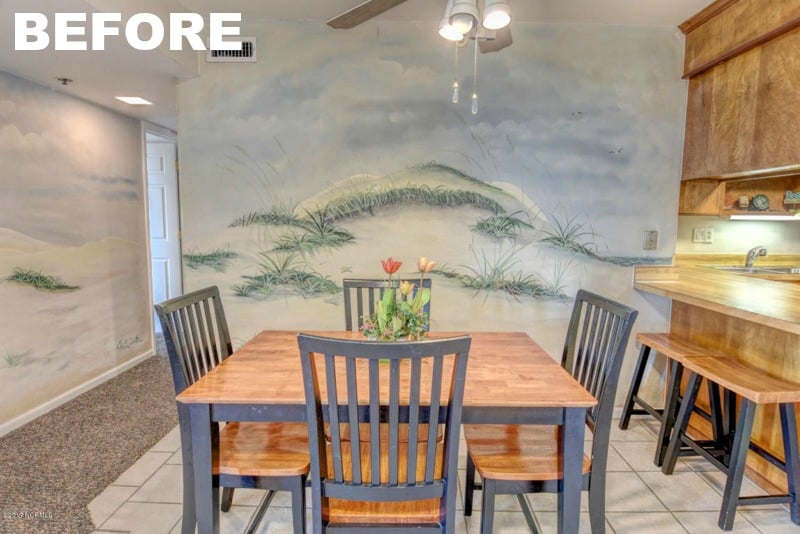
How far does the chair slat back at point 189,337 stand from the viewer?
61.2 inches

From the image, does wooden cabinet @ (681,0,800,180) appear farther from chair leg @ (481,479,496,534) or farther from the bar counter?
chair leg @ (481,479,496,534)

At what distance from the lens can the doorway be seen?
4.29 meters

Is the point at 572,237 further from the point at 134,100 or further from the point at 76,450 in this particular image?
the point at 134,100

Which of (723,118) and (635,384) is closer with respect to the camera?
(723,118)

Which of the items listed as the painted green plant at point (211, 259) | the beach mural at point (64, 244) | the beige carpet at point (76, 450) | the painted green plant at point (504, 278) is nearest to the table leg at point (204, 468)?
the beige carpet at point (76, 450)

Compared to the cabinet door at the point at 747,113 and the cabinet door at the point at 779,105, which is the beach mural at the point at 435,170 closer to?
the cabinet door at the point at 747,113

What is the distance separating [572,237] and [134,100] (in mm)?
3337

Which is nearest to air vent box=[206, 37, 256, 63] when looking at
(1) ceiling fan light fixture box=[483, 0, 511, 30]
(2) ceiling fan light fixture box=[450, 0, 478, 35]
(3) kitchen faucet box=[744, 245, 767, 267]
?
(2) ceiling fan light fixture box=[450, 0, 478, 35]

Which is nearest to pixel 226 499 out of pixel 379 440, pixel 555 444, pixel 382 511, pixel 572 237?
pixel 382 511

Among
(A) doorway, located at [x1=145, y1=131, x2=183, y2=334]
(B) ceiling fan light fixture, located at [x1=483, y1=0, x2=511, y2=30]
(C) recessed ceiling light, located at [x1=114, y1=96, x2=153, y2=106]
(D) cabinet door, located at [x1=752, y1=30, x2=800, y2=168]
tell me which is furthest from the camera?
(A) doorway, located at [x1=145, y1=131, x2=183, y2=334]

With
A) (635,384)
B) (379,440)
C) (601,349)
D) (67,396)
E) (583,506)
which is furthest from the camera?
(67,396)

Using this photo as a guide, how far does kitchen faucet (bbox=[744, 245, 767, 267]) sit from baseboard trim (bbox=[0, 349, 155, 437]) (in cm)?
503

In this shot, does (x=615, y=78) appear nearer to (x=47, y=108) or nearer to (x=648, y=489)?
(x=648, y=489)

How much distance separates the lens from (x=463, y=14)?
5.09ft
